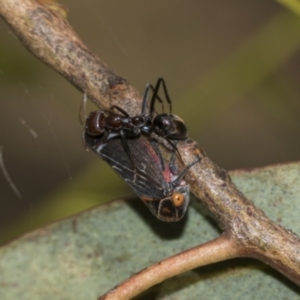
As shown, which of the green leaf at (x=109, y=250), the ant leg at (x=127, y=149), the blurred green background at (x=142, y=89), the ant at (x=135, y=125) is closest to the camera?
the green leaf at (x=109, y=250)

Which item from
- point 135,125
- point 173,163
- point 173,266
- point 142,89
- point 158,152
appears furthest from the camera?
point 142,89

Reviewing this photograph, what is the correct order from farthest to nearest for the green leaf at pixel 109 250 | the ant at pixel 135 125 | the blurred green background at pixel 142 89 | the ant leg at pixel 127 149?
the blurred green background at pixel 142 89
the ant leg at pixel 127 149
the ant at pixel 135 125
the green leaf at pixel 109 250

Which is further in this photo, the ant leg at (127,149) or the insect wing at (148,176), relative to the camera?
the ant leg at (127,149)

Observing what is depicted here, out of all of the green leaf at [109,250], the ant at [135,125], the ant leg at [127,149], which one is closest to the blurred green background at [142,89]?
the ant at [135,125]

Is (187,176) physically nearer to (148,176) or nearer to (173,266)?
(173,266)

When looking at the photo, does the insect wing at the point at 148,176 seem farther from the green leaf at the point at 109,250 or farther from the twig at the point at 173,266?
the twig at the point at 173,266

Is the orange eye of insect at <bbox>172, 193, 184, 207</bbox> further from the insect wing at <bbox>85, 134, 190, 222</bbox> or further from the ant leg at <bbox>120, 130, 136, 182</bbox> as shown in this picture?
Answer: the ant leg at <bbox>120, 130, 136, 182</bbox>

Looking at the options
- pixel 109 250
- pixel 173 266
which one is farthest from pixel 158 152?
pixel 173 266
